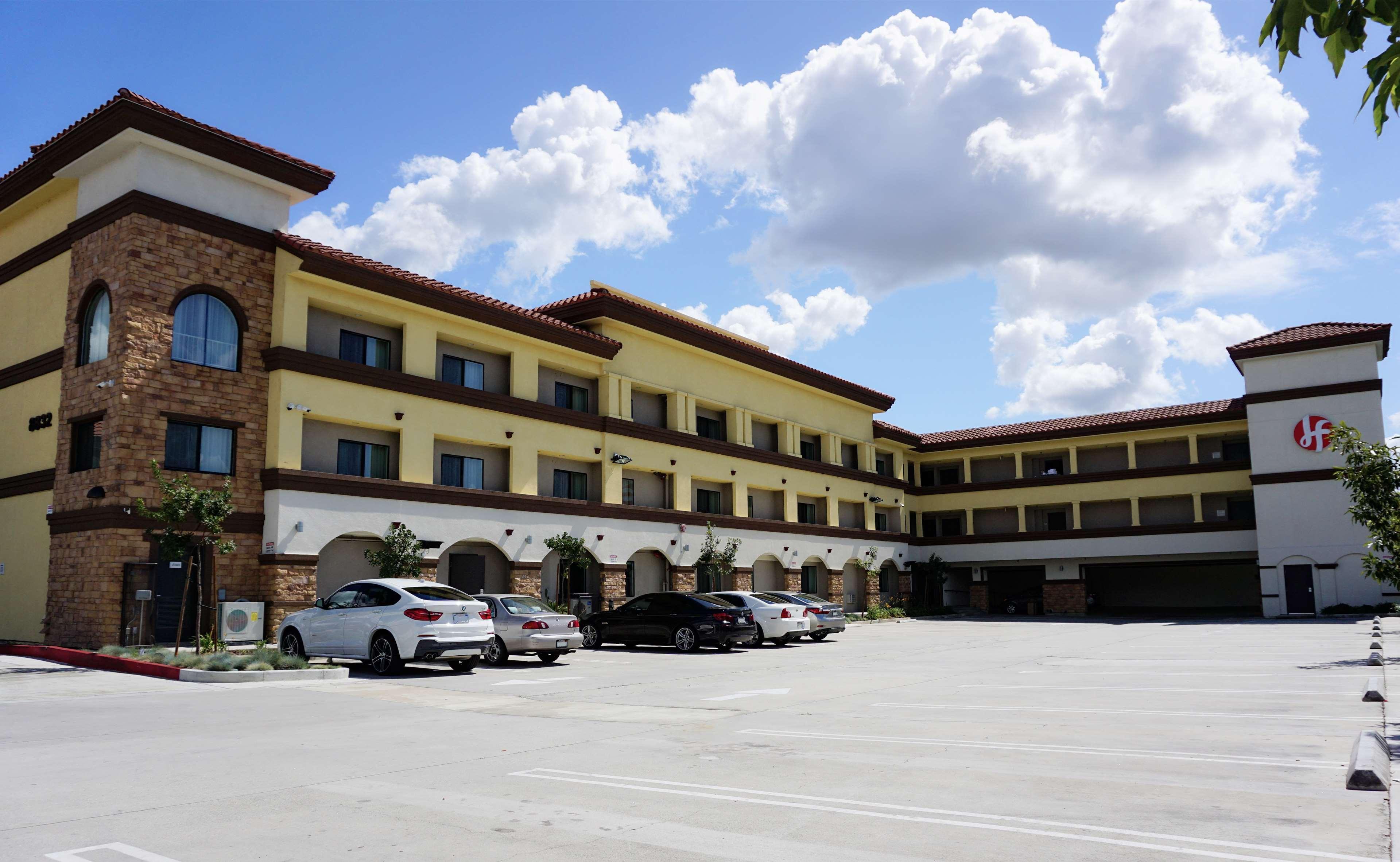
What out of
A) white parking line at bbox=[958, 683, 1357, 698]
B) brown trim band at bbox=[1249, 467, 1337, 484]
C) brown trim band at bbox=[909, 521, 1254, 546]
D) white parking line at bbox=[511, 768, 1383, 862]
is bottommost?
white parking line at bbox=[958, 683, 1357, 698]

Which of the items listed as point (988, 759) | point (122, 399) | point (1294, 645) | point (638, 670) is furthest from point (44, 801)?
point (1294, 645)

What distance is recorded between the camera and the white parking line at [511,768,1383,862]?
17.9 ft

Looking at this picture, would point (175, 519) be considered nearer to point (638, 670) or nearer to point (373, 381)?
point (373, 381)

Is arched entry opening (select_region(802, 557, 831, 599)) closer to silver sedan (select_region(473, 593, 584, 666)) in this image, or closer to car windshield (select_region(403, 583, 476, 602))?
silver sedan (select_region(473, 593, 584, 666))

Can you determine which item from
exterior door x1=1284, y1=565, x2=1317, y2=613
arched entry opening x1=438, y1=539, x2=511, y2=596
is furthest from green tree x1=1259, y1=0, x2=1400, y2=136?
exterior door x1=1284, y1=565, x2=1317, y2=613

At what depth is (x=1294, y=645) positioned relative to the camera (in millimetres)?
22719

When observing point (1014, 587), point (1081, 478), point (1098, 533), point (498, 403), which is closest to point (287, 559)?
point (498, 403)

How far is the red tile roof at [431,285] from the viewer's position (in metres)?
23.7

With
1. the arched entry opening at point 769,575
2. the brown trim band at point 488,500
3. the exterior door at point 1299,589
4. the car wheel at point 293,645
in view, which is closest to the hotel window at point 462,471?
the brown trim band at point 488,500

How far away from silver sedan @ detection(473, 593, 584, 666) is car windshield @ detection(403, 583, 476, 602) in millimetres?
1398

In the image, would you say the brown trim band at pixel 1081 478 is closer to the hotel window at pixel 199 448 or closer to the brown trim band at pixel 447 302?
the brown trim band at pixel 447 302

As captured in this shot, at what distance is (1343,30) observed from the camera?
13.4 ft

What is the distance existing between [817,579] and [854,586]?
374cm

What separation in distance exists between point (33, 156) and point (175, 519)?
11463mm
